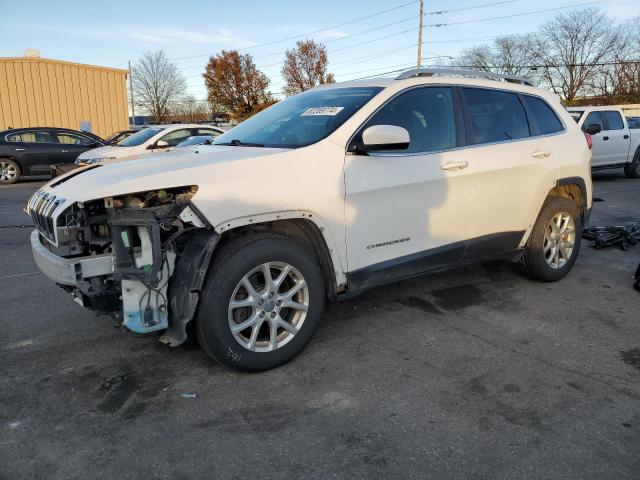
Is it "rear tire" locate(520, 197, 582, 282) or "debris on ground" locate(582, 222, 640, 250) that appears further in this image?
"debris on ground" locate(582, 222, 640, 250)

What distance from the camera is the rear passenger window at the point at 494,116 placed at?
4414 millimetres

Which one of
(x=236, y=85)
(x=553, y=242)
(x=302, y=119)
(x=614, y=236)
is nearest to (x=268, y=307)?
(x=302, y=119)

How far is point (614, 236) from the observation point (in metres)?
6.84

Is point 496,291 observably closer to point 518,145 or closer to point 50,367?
point 518,145

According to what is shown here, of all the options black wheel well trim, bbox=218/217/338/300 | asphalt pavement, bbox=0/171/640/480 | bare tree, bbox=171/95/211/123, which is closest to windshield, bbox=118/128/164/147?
asphalt pavement, bbox=0/171/640/480

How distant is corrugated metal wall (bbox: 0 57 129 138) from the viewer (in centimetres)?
2327

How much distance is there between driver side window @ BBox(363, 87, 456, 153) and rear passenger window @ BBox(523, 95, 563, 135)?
1107 millimetres

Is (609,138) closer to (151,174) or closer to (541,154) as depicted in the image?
(541,154)

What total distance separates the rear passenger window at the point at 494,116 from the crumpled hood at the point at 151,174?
1769mm

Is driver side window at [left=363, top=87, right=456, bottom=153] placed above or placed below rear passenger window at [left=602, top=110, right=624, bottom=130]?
below

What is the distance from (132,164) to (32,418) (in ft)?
5.21

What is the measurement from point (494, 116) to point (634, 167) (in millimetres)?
12699

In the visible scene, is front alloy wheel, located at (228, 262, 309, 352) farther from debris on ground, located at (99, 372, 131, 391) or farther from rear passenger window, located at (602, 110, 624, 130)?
rear passenger window, located at (602, 110, 624, 130)

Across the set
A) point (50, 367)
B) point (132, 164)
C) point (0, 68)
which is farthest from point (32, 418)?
point (0, 68)
